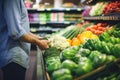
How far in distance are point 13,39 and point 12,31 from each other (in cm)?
12

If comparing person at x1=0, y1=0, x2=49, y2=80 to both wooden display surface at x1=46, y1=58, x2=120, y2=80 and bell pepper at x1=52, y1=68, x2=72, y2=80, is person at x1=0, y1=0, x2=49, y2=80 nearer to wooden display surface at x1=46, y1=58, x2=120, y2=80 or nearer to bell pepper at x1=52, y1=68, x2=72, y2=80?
bell pepper at x1=52, y1=68, x2=72, y2=80

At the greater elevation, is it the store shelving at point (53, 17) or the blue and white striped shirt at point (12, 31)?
the blue and white striped shirt at point (12, 31)

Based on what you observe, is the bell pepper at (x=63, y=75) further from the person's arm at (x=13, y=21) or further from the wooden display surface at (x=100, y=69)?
the person's arm at (x=13, y=21)

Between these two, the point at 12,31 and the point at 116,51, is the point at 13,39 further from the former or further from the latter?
the point at 116,51

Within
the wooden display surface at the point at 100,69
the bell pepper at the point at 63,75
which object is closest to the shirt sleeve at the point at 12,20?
the bell pepper at the point at 63,75

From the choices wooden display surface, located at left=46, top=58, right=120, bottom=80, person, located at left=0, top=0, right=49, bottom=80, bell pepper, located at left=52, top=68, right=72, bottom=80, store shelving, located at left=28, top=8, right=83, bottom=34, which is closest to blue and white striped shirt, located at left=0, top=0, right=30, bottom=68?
person, located at left=0, top=0, right=49, bottom=80

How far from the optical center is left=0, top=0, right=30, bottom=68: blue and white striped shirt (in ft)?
8.55

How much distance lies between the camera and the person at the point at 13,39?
261cm

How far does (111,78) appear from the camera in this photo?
5.92 ft

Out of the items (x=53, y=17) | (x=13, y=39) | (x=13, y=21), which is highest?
(x=13, y=21)

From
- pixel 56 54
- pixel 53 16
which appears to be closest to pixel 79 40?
pixel 56 54

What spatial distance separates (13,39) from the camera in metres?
2.69

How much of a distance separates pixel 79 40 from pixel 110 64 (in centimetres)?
195


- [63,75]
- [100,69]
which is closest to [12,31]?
[63,75]
